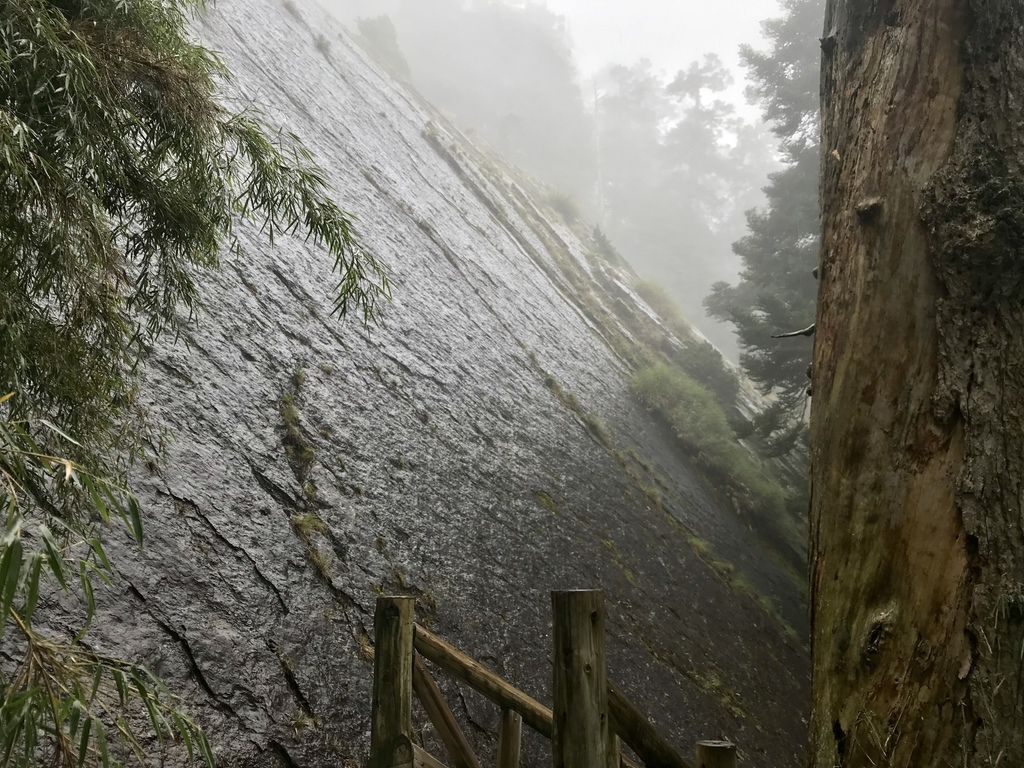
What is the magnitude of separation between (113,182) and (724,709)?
6398mm

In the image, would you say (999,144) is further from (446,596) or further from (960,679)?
(446,596)

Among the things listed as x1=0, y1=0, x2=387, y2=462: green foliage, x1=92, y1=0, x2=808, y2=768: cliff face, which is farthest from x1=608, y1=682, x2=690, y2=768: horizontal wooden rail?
x1=0, y1=0, x2=387, y2=462: green foliage

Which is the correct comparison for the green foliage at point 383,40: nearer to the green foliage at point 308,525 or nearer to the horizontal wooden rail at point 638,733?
the green foliage at point 308,525

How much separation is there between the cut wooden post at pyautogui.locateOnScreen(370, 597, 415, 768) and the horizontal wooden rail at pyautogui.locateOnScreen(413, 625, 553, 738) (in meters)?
0.11

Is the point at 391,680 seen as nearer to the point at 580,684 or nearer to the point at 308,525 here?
the point at 580,684

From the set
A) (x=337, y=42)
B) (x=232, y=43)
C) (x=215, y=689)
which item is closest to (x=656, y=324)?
(x=337, y=42)

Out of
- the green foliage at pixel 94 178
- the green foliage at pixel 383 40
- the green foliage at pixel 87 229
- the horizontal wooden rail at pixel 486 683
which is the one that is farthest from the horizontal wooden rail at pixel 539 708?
the green foliage at pixel 383 40

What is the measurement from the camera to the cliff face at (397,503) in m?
4.06

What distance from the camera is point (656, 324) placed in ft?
60.3

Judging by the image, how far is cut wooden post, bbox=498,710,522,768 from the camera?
11.6 ft

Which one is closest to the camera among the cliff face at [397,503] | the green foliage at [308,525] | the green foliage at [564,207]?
the cliff face at [397,503]

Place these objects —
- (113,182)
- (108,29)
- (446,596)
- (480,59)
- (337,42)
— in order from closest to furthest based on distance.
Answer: (108,29), (113,182), (446,596), (337,42), (480,59)

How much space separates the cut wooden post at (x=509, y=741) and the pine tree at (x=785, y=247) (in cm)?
939

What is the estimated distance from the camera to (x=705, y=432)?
1264 centimetres
